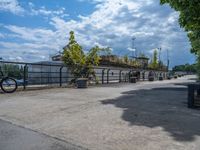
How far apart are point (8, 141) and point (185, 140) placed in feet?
10.8

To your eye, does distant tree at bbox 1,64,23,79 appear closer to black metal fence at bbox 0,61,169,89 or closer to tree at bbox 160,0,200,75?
black metal fence at bbox 0,61,169,89

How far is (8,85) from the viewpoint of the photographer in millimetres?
13398

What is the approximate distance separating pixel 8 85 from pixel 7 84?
0.08 meters

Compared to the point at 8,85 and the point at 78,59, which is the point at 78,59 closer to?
the point at 78,59

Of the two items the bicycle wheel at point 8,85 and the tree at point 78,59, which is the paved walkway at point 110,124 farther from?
the tree at point 78,59

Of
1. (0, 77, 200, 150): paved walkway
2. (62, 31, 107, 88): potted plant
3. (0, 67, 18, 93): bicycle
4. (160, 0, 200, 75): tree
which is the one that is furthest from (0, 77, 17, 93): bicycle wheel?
(160, 0, 200, 75): tree

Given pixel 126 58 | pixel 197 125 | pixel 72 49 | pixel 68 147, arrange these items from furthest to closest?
pixel 126 58
pixel 72 49
pixel 197 125
pixel 68 147

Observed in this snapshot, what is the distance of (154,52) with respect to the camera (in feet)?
236

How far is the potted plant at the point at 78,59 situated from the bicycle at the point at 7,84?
7.16 metres

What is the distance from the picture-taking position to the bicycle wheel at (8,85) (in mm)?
13180

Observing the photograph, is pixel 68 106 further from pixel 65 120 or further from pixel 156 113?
pixel 156 113

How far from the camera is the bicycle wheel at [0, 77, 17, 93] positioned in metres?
13.2

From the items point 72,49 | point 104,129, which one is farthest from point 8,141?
point 72,49

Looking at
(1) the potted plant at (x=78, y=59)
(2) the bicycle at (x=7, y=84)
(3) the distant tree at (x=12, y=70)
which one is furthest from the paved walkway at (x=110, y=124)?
(1) the potted plant at (x=78, y=59)
